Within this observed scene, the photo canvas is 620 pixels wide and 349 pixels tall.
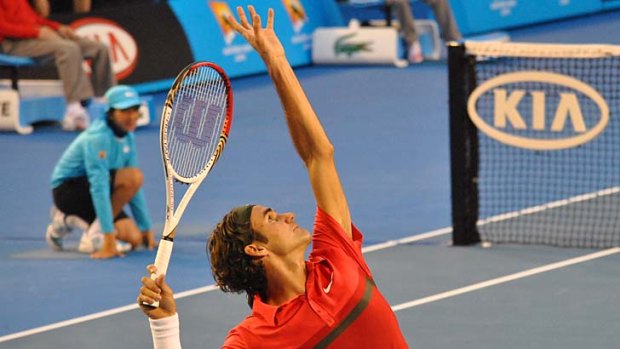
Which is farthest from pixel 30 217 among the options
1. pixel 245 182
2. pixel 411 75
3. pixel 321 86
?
pixel 411 75

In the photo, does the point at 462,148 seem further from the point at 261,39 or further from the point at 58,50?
the point at 58,50

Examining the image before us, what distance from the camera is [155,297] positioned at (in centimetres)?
433

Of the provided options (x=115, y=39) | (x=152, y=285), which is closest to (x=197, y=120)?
(x=152, y=285)

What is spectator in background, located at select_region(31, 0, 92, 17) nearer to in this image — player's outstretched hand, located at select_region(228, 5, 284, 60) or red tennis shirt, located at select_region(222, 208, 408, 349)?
player's outstretched hand, located at select_region(228, 5, 284, 60)

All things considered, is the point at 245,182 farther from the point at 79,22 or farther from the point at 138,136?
the point at 79,22

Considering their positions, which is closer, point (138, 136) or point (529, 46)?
point (529, 46)

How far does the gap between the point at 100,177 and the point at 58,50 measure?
5.41 metres

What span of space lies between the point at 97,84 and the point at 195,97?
32.1 feet

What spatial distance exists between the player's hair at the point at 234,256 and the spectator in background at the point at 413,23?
14569mm

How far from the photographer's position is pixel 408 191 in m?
12.1

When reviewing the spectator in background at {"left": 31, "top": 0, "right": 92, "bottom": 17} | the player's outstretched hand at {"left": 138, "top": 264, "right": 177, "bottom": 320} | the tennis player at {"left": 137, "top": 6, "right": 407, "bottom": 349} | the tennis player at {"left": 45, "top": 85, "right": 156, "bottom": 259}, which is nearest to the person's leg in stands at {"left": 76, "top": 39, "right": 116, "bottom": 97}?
the spectator in background at {"left": 31, "top": 0, "right": 92, "bottom": 17}

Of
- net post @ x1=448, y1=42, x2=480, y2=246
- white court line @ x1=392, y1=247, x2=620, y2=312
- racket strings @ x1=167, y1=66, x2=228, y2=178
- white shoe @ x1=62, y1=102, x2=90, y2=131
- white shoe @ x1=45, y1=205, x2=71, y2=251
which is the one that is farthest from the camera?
white shoe @ x1=62, y1=102, x2=90, y2=131

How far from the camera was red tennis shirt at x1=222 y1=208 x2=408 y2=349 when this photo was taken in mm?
4695

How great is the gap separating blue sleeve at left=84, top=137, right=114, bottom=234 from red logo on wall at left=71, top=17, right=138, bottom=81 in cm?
632
